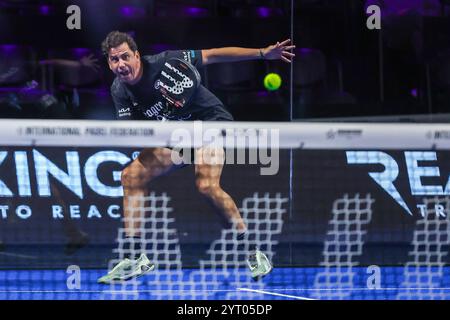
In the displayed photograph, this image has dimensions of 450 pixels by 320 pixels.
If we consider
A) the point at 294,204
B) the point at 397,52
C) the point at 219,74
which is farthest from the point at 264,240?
the point at 397,52

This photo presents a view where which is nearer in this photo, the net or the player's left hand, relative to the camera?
the net

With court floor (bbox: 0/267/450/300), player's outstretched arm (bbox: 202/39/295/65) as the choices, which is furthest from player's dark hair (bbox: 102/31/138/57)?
court floor (bbox: 0/267/450/300)

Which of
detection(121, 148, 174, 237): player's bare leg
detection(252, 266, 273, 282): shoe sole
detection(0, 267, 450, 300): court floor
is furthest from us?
detection(121, 148, 174, 237): player's bare leg

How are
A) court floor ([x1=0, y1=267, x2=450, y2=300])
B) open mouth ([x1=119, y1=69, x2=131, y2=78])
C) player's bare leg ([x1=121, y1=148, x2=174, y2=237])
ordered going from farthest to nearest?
open mouth ([x1=119, y1=69, x2=131, y2=78])
player's bare leg ([x1=121, y1=148, x2=174, y2=237])
court floor ([x1=0, y1=267, x2=450, y2=300])

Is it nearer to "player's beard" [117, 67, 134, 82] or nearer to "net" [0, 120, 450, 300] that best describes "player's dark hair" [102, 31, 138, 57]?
"player's beard" [117, 67, 134, 82]

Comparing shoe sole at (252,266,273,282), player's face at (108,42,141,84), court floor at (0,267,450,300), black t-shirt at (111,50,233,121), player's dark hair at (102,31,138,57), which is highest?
player's dark hair at (102,31,138,57)

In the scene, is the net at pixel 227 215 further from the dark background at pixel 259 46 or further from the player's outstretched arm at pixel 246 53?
the player's outstretched arm at pixel 246 53

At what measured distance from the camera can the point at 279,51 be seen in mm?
6422

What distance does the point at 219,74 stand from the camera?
6.50m

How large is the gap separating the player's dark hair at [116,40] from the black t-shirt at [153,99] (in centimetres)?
12

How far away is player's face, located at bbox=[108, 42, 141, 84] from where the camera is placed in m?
6.30

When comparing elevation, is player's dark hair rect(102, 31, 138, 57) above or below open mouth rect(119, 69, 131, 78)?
above

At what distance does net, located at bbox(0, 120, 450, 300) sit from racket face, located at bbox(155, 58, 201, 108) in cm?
34

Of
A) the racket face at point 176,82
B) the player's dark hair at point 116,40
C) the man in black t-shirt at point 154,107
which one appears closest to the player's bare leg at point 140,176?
the man in black t-shirt at point 154,107
